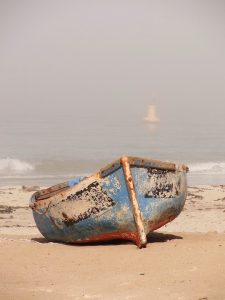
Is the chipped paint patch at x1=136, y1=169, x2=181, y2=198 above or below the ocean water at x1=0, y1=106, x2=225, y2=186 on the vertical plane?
above

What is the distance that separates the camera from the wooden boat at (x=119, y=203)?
293 inches

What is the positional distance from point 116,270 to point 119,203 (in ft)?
4.64

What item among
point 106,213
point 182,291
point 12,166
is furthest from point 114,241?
point 12,166

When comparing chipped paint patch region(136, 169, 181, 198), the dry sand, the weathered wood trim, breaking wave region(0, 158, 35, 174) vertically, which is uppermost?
chipped paint patch region(136, 169, 181, 198)

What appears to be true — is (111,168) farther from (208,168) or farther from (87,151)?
(87,151)

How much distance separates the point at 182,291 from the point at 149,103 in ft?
340

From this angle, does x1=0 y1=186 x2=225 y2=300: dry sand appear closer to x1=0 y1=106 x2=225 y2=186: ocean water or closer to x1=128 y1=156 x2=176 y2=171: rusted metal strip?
x1=128 y1=156 x2=176 y2=171: rusted metal strip

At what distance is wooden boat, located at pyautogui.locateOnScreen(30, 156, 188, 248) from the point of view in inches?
293

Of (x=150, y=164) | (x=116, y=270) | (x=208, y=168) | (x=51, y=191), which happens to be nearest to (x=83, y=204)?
(x=150, y=164)

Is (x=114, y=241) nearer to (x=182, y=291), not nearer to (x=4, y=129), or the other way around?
(x=182, y=291)

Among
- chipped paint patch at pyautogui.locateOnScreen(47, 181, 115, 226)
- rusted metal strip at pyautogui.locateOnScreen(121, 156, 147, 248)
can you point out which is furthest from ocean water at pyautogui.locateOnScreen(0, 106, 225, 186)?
rusted metal strip at pyautogui.locateOnScreen(121, 156, 147, 248)

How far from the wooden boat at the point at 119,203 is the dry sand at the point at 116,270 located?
8.7 inches

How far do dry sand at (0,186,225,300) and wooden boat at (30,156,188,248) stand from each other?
8.7 inches

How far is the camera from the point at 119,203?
7.50 metres
